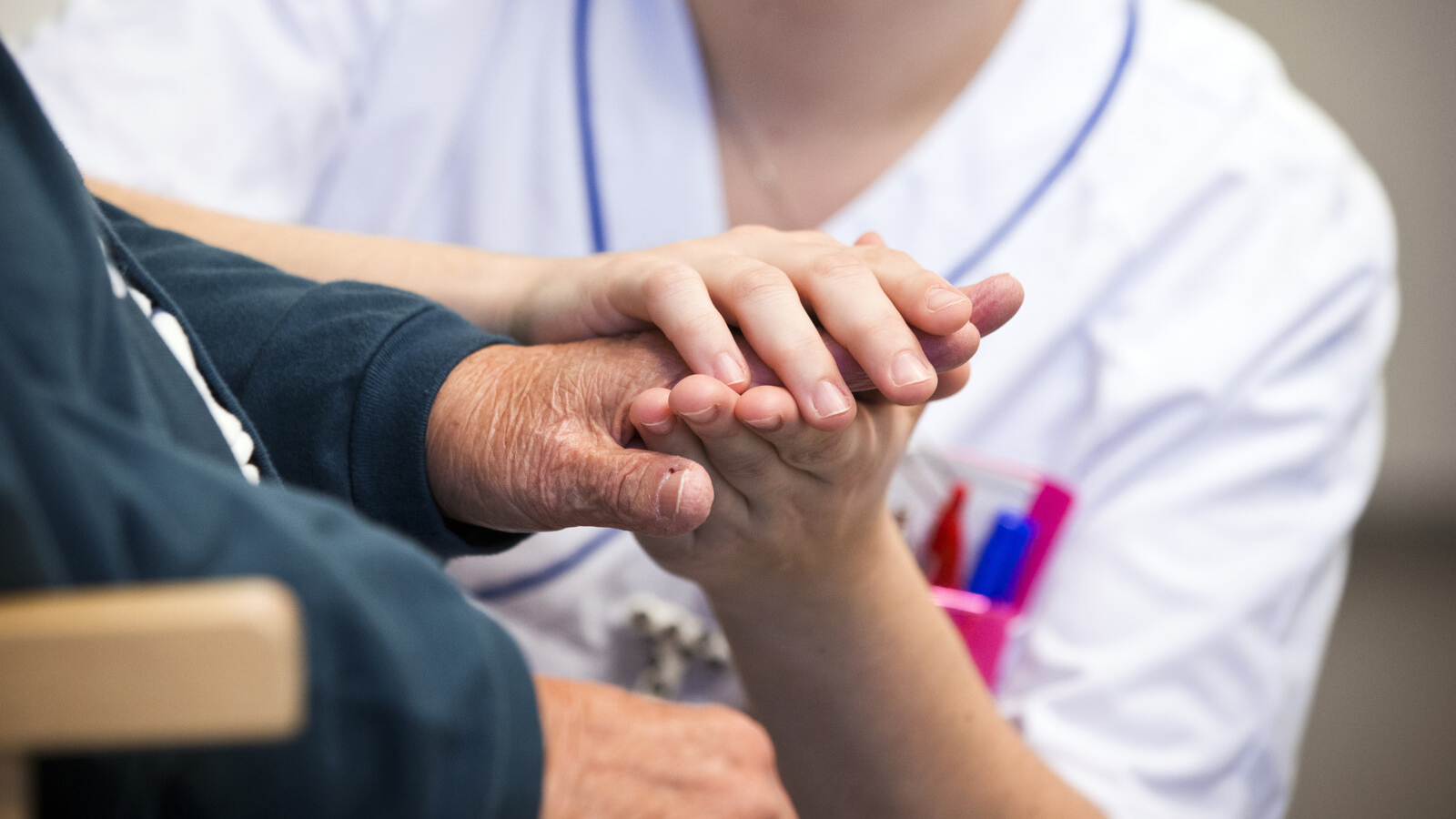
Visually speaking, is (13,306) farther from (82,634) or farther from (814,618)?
(814,618)

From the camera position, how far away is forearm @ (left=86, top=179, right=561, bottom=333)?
485mm

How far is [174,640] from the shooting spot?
0.59 ft

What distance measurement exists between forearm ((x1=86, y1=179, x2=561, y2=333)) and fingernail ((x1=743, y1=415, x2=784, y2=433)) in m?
0.17

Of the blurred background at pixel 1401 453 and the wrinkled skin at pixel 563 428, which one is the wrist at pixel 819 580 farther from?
the blurred background at pixel 1401 453

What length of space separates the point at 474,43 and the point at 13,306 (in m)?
0.49

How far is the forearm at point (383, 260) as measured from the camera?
0.48m

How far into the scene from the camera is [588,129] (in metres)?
0.64

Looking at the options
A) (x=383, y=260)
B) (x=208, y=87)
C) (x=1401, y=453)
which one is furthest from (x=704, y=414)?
(x=1401, y=453)

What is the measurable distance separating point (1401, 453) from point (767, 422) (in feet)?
3.48

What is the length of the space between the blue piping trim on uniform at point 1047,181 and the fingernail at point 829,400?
27 cm

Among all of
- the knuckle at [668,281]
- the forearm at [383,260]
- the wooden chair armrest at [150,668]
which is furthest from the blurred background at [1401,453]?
the wooden chair armrest at [150,668]

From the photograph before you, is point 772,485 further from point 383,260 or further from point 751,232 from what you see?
point 383,260

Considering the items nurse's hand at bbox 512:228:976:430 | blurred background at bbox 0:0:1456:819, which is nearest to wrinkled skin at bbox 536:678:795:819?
nurse's hand at bbox 512:228:976:430

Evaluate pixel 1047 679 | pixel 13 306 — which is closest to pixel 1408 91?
pixel 1047 679
